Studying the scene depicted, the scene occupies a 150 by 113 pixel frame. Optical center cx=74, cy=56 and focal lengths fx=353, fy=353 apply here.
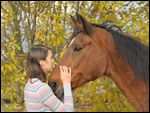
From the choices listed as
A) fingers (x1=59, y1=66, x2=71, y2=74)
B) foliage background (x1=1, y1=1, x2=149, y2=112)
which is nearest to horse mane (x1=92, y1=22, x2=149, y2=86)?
fingers (x1=59, y1=66, x2=71, y2=74)

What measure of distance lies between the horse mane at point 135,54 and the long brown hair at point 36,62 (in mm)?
587

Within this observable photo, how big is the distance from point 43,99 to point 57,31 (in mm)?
2114

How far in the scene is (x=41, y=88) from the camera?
2.47m

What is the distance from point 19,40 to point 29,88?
277 centimetres

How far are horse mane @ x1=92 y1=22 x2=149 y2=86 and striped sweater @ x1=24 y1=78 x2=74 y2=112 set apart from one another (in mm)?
554

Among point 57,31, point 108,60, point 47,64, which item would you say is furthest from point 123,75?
point 57,31

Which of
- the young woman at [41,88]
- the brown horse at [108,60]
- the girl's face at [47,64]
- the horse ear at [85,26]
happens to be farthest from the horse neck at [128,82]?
the girl's face at [47,64]

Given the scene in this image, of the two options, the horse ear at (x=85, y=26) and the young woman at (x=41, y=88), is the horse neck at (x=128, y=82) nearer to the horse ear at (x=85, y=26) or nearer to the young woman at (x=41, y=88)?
the horse ear at (x=85, y=26)

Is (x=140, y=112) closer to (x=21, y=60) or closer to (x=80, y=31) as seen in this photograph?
(x=80, y=31)

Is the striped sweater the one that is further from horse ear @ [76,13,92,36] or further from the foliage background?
the foliage background

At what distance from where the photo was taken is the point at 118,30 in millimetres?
2973

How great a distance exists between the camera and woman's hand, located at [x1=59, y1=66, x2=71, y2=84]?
2.66 m

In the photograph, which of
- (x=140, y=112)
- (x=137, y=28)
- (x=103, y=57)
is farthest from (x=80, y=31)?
(x=137, y=28)

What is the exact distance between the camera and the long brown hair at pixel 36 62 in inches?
102
